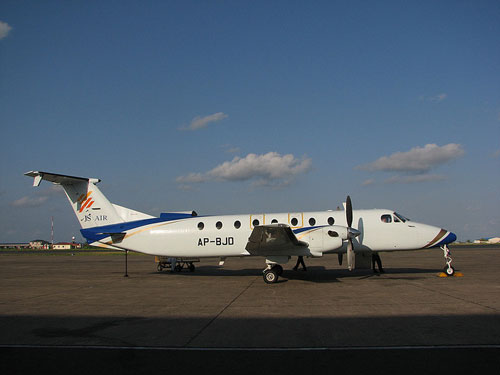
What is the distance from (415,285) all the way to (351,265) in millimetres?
2435

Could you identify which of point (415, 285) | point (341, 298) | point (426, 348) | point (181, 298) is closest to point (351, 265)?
point (415, 285)

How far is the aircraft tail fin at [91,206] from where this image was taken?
18.6m

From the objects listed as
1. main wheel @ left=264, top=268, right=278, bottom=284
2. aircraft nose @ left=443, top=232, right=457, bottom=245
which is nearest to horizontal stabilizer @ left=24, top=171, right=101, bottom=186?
main wheel @ left=264, top=268, right=278, bottom=284

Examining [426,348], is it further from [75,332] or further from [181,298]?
[181,298]

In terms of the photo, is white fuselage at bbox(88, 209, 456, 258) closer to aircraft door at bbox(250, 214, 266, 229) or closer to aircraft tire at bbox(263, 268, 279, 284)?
aircraft door at bbox(250, 214, 266, 229)

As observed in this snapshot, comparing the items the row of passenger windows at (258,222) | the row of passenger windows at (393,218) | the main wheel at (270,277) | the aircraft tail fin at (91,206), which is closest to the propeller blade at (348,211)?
the row of passenger windows at (258,222)

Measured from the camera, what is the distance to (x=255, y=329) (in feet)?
24.3

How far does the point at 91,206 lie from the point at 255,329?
14152mm

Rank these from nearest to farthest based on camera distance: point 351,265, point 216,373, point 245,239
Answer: point 216,373
point 351,265
point 245,239

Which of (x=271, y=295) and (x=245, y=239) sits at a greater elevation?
(x=245, y=239)

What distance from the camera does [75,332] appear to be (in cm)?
748

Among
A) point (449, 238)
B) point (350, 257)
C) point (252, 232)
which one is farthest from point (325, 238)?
point (449, 238)

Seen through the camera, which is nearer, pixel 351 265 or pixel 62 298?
pixel 62 298

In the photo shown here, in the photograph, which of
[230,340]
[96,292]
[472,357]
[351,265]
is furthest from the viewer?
[351,265]
